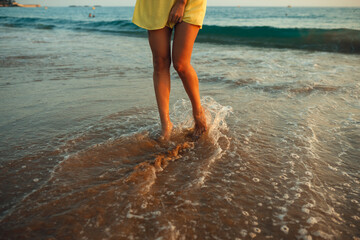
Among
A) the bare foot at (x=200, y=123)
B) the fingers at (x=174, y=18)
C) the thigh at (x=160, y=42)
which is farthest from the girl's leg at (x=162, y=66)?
the bare foot at (x=200, y=123)

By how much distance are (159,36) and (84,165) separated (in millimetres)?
1188

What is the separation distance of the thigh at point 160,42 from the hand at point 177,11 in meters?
0.13

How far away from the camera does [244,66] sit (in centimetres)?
588

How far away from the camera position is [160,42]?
231 centimetres

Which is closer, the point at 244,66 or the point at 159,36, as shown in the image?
the point at 159,36

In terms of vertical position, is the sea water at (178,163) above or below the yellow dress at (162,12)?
below

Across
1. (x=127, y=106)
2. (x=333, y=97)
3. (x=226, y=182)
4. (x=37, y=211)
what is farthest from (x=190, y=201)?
(x=333, y=97)

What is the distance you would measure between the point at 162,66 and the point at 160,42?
0.68 feet

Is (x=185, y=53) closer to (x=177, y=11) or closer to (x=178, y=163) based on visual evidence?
(x=177, y=11)

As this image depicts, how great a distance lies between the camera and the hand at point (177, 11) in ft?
7.14

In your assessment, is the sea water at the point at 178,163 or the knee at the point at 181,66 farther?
the knee at the point at 181,66

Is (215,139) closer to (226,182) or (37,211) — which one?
(226,182)

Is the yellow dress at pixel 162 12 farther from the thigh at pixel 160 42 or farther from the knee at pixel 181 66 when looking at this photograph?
the knee at pixel 181 66

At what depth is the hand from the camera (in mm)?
2176
